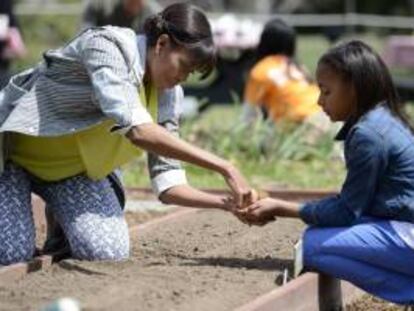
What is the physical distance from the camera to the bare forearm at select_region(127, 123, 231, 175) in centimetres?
525

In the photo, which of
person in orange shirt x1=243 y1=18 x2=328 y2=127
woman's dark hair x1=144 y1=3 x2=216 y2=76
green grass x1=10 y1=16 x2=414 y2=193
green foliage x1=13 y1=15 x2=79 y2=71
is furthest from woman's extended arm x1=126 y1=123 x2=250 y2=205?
green foliage x1=13 y1=15 x2=79 y2=71

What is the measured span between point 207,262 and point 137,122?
876mm

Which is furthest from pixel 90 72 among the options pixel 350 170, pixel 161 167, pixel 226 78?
pixel 226 78

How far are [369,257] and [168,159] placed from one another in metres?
1.20

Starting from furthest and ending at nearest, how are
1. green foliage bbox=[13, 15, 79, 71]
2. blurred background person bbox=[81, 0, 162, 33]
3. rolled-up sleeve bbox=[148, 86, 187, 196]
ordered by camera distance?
1. green foliage bbox=[13, 15, 79, 71]
2. blurred background person bbox=[81, 0, 162, 33]
3. rolled-up sleeve bbox=[148, 86, 187, 196]

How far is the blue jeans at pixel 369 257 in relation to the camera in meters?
5.23

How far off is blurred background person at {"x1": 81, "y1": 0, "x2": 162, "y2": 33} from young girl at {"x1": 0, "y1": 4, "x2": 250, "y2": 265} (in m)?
5.38

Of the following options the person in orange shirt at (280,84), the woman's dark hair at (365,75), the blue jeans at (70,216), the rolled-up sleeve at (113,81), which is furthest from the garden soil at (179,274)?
the person in orange shirt at (280,84)

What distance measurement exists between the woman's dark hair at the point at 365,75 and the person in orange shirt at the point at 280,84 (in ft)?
17.2

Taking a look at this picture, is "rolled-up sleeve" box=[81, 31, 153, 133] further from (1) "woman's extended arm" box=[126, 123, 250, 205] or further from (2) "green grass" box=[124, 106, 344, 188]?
(2) "green grass" box=[124, 106, 344, 188]

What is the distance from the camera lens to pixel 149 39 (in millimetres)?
5566

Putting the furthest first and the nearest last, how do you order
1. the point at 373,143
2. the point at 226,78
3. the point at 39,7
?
the point at 39,7, the point at 226,78, the point at 373,143

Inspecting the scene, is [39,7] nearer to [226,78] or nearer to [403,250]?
[226,78]

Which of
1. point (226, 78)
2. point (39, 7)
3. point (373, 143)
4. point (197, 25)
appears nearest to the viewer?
point (373, 143)
